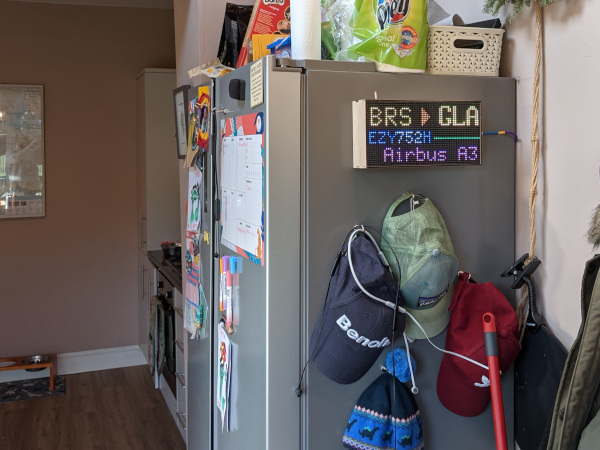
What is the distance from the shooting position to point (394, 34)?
5.11ft

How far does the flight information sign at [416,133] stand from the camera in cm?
153

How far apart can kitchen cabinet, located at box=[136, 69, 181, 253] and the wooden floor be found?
943 millimetres

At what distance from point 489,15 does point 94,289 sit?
12.0ft

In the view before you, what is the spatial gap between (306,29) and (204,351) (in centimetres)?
118

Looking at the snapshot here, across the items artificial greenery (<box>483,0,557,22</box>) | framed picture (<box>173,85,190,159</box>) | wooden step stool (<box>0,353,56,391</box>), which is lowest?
wooden step stool (<box>0,353,56,391</box>)

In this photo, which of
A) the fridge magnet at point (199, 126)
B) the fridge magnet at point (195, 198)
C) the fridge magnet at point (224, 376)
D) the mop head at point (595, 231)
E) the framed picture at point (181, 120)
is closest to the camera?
the mop head at point (595, 231)

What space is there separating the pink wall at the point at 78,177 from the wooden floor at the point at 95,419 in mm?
479

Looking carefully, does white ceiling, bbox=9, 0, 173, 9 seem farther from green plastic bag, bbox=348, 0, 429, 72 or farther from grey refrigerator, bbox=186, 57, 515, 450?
green plastic bag, bbox=348, 0, 429, 72

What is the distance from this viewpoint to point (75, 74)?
448 cm

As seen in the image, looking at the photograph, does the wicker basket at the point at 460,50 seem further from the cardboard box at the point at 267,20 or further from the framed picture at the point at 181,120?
the framed picture at the point at 181,120

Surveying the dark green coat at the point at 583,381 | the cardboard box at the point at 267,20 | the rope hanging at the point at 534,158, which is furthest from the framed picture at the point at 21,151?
the dark green coat at the point at 583,381

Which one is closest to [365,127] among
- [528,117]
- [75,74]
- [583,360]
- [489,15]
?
[528,117]

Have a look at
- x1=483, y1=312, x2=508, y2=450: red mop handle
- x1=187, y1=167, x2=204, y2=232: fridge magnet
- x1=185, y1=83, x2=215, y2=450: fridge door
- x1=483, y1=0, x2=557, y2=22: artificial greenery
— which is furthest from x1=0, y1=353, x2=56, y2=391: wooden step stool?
x1=483, y1=0, x2=557, y2=22: artificial greenery

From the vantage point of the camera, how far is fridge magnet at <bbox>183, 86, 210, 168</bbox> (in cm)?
211
